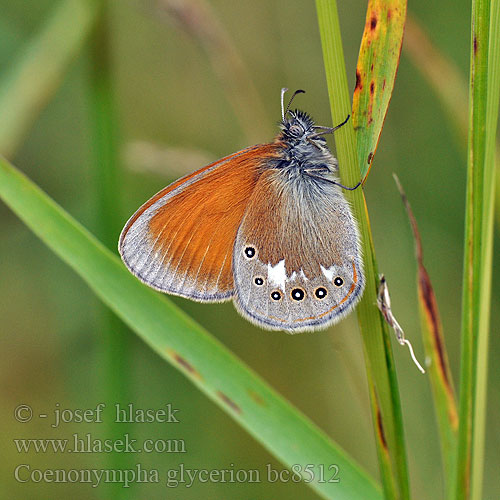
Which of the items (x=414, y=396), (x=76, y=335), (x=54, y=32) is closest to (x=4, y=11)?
(x=54, y=32)

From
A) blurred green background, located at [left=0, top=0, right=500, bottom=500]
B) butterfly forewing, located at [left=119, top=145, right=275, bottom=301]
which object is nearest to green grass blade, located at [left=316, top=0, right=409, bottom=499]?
butterfly forewing, located at [left=119, top=145, right=275, bottom=301]

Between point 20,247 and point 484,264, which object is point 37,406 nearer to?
point 20,247

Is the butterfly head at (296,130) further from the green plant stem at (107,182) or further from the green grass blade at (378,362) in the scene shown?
the green grass blade at (378,362)

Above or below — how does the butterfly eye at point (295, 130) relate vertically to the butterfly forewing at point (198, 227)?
above

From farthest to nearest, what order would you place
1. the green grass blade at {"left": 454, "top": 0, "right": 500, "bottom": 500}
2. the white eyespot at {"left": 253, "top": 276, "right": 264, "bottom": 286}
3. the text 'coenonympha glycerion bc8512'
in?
the white eyespot at {"left": 253, "top": 276, "right": 264, "bottom": 286} < the text 'coenonympha glycerion bc8512' < the green grass blade at {"left": 454, "top": 0, "right": 500, "bottom": 500}

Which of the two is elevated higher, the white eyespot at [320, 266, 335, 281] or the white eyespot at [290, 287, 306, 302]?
the white eyespot at [320, 266, 335, 281]

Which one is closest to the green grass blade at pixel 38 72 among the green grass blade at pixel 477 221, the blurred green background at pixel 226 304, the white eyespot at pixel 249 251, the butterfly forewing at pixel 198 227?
the blurred green background at pixel 226 304

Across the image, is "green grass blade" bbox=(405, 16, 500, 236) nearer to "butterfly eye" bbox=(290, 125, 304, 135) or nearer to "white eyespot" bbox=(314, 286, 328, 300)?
"butterfly eye" bbox=(290, 125, 304, 135)
